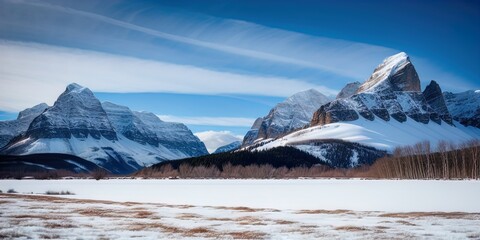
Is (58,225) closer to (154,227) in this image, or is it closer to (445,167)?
(154,227)

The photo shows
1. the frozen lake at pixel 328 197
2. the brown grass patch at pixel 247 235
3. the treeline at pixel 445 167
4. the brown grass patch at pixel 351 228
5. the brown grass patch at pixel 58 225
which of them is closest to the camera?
the brown grass patch at pixel 247 235

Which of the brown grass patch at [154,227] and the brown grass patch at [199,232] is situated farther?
the brown grass patch at [154,227]

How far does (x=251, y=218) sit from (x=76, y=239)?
16856 millimetres

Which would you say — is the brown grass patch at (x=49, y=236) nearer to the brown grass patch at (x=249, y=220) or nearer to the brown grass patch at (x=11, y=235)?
the brown grass patch at (x=11, y=235)

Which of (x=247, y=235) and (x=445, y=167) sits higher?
(x=445, y=167)

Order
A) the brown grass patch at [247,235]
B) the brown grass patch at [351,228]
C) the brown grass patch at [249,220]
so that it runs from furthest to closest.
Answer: the brown grass patch at [249,220], the brown grass patch at [351,228], the brown grass patch at [247,235]

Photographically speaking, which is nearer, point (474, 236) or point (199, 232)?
point (474, 236)

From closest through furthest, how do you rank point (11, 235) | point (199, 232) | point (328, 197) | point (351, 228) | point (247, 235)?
point (11, 235)
point (247, 235)
point (199, 232)
point (351, 228)
point (328, 197)

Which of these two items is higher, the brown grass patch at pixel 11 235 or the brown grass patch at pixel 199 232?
the brown grass patch at pixel 199 232

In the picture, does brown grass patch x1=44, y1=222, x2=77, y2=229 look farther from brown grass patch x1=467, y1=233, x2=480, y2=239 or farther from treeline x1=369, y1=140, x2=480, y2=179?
treeline x1=369, y1=140, x2=480, y2=179

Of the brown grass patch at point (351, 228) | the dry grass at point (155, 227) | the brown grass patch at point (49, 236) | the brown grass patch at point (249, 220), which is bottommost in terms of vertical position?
the brown grass patch at point (49, 236)

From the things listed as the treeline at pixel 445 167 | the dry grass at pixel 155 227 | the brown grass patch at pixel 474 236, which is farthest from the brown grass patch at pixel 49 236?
the treeline at pixel 445 167

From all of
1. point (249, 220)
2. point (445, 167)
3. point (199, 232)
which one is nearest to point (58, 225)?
point (199, 232)

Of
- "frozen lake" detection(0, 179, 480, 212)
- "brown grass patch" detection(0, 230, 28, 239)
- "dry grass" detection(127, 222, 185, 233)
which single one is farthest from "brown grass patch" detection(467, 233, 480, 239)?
"brown grass patch" detection(0, 230, 28, 239)
